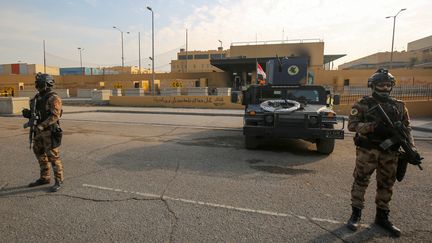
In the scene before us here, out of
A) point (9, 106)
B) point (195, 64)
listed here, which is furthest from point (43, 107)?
point (195, 64)

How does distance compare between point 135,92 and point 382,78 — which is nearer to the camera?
point 382,78

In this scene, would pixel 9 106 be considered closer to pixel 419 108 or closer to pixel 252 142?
pixel 252 142

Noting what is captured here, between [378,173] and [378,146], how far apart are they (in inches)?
14.0

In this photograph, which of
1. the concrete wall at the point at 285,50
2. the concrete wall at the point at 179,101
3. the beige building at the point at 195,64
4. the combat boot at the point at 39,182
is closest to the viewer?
the combat boot at the point at 39,182

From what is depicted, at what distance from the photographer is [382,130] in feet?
10.4

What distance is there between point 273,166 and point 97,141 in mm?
5656

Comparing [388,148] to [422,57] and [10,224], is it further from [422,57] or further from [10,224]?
[422,57]

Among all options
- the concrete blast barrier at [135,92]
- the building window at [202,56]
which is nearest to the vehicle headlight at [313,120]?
the concrete blast barrier at [135,92]

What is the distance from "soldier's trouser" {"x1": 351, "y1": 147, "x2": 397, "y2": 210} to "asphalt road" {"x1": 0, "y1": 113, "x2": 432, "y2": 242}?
0.36 meters

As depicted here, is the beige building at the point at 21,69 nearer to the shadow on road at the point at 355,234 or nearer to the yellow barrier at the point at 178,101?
the yellow barrier at the point at 178,101

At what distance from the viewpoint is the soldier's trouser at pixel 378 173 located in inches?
127

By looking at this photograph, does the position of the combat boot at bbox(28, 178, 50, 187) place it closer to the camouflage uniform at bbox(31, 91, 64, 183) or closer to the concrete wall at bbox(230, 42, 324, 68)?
the camouflage uniform at bbox(31, 91, 64, 183)

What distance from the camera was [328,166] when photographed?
600 cm

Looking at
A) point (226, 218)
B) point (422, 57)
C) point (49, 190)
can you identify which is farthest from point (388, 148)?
point (422, 57)
